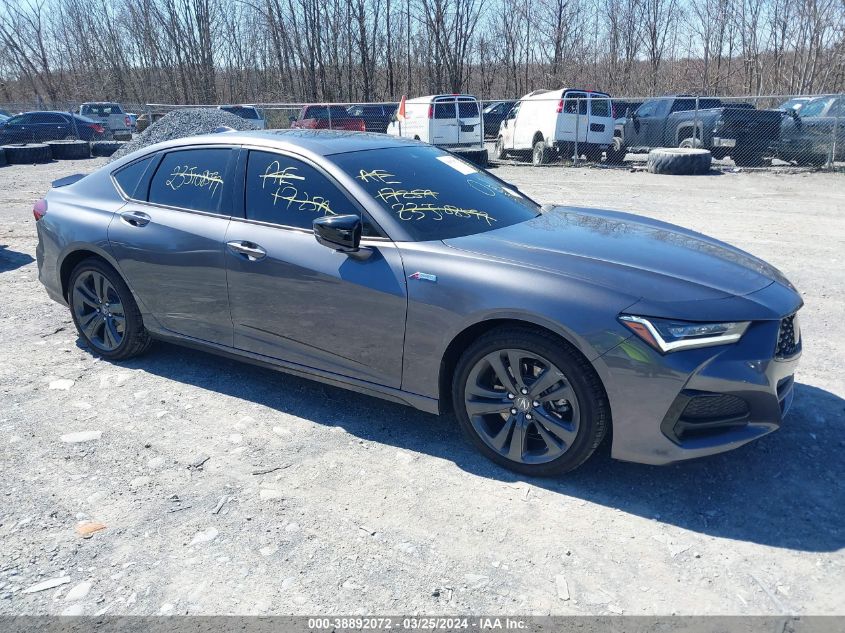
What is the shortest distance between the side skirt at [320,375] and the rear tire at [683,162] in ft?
46.9

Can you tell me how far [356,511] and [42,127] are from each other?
28.7m

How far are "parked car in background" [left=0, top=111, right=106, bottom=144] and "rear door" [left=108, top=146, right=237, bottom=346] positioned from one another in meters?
25.5

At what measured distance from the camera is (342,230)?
3.47m

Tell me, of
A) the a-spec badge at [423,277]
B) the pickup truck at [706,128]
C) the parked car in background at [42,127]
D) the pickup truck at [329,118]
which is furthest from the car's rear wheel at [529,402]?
the parked car in background at [42,127]

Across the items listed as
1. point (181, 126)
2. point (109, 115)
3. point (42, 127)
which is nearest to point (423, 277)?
point (181, 126)

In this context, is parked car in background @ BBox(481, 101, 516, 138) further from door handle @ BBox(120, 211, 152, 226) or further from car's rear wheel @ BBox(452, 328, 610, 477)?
car's rear wheel @ BBox(452, 328, 610, 477)

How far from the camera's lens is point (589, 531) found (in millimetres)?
2949

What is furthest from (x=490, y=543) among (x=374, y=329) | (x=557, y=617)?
(x=374, y=329)

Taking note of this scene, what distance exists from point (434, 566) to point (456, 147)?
58.0ft

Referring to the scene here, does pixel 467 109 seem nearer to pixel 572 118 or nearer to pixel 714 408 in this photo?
pixel 572 118

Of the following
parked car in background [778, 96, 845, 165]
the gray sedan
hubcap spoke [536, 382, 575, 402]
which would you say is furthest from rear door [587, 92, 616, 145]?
hubcap spoke [536, 382, 575, 402]

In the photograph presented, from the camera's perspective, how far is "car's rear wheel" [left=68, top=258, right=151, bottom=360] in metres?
4.70

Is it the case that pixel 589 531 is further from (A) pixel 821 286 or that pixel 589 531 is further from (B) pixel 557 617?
(A) pixel 821 286

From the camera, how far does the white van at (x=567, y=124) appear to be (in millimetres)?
18406
